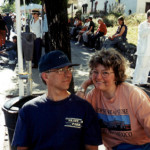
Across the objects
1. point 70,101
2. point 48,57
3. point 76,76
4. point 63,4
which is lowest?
point 76,76

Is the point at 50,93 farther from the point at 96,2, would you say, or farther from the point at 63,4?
the point at 96,2

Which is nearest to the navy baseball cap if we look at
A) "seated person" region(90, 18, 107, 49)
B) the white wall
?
"seated person" region(90, 18, 107, 49)

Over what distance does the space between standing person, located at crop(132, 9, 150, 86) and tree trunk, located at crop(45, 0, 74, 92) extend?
8.53 ft

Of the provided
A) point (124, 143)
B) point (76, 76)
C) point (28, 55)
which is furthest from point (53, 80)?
point (76, 76)

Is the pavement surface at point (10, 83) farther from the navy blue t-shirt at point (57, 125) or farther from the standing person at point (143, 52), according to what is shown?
the navy blue t-shirt at point (57, 125)

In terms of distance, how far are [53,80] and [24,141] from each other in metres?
0.54

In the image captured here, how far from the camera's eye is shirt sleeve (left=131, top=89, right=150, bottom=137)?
2.02 metres

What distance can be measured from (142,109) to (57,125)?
703 millimetres

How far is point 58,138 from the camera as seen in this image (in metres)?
1.95

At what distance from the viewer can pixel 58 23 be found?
3672 millimetres

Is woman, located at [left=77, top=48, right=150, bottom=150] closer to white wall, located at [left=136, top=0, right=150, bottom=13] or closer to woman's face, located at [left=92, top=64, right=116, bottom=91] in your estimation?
woman's face, located at [left=92, top=64, right=116, bottom=91]

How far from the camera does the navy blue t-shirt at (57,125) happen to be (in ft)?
6.40

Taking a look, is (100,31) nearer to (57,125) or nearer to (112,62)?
(112,62)

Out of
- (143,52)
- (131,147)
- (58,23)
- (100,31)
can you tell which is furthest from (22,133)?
(100,31)
